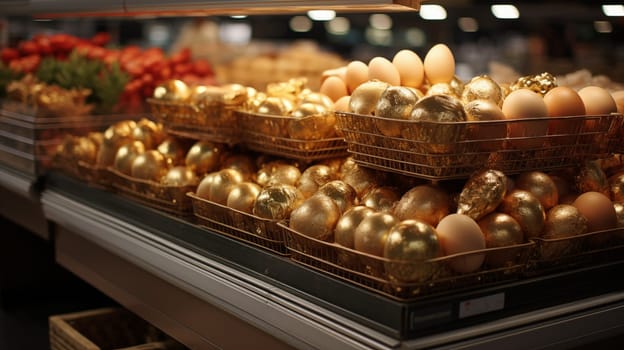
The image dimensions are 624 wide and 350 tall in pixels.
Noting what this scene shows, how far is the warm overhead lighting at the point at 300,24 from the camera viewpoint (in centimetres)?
895

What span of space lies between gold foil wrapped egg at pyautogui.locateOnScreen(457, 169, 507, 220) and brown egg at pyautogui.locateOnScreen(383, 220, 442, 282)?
0.59ft

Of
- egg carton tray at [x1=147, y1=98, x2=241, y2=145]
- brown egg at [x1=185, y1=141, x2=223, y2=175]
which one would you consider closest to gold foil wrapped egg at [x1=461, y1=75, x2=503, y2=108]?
egg carton tray at [x1=147, y1=98, x2=241, y2=145]

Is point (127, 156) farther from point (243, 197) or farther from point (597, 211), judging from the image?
point (597, 211)

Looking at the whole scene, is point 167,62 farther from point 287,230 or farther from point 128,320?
point 287,230

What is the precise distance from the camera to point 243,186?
248 cm

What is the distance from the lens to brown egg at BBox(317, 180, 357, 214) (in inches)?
87.7

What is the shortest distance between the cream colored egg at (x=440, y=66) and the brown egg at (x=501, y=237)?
2.04 feet

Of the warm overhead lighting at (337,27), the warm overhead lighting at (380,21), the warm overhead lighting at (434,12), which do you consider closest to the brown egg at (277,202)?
the warm overhead lighting at (434,12)

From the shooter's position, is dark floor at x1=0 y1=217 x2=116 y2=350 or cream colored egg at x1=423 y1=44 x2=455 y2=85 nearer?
cream colored egg at x1=423 y1=44 x2=455 y2=85

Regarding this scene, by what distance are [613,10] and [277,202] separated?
11.6ft

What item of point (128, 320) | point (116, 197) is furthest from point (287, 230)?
point (128, 320)

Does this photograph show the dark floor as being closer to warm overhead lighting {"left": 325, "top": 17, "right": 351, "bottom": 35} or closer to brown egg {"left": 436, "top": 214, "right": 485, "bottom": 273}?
brown egg {"left": 436, "top": 214, "right": 485, "bottom": 273}

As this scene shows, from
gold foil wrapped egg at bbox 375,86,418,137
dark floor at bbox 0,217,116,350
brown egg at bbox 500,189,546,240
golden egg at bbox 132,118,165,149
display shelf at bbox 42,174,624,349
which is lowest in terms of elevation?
dark floor at bbox 0,217,116,350

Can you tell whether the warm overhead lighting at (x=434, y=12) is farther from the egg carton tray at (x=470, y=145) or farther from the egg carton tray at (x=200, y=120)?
the egg carton tray at (x=470, y=145)
